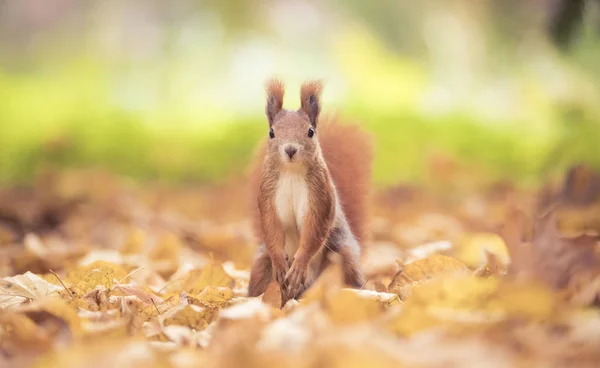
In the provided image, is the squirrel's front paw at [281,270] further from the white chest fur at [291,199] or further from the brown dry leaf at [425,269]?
the brown dry leaf at [425,269]

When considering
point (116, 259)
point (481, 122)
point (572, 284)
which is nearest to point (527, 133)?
point (481, 122)

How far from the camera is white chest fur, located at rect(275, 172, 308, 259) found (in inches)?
87.4

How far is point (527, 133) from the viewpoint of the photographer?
6980 millimetres

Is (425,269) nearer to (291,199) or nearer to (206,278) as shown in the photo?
(291,199)

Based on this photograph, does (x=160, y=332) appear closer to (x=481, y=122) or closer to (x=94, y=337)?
(x=94, y=337)

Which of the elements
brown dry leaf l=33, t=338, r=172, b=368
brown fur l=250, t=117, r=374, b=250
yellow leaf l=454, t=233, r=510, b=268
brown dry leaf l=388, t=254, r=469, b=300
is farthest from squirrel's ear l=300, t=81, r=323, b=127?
brown dry leaf l=33, t=338, r=172, b=368

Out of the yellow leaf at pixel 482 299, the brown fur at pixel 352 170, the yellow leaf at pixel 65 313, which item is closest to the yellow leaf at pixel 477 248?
the brown fur at pixel 352 170

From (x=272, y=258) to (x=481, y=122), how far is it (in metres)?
5.41

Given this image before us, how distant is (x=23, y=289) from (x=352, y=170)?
1154 mm

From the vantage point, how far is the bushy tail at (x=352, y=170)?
2.68 m

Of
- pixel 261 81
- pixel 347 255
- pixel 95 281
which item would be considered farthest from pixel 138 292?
pixel 261 81

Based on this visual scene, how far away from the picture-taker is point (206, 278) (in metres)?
2.33

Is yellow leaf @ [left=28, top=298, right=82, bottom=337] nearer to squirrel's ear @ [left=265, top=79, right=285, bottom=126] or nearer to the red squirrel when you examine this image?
the red squirrel

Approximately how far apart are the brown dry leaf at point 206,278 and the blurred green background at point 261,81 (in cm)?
271
